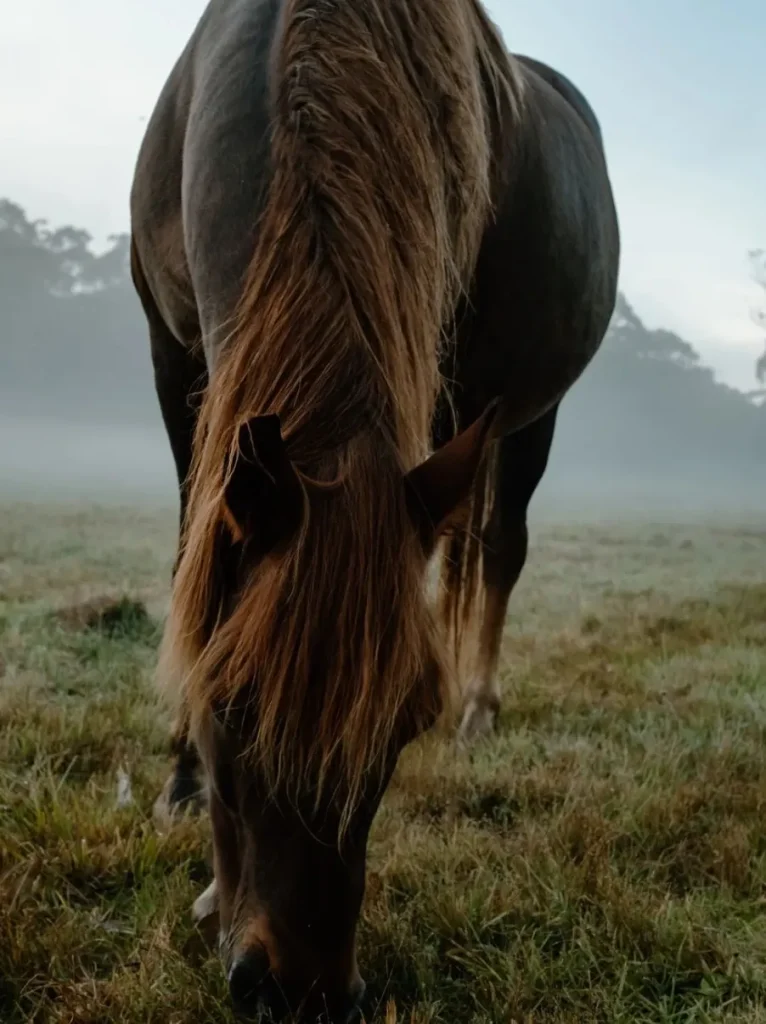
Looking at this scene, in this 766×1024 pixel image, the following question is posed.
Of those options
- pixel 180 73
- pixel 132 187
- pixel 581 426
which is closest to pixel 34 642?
pixel 132 187

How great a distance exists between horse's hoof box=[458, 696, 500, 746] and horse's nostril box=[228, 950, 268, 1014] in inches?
57.6

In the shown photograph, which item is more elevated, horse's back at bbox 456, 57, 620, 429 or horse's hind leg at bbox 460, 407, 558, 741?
horse's back at bbox 456, 57, 620, 429

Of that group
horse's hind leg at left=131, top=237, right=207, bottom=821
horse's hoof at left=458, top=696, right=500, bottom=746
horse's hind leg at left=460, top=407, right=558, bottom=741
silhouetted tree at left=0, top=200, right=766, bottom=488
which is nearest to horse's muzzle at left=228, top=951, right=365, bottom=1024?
horse's hind leg at left=131, top=237, right=207, bottom=821

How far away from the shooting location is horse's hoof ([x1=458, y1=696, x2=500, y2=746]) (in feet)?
8.16

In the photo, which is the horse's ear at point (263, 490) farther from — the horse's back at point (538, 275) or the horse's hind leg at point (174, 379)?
the horse's hind leg at point (174, 379)

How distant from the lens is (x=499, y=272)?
1.89 metres

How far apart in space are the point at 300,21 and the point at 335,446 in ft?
2.29

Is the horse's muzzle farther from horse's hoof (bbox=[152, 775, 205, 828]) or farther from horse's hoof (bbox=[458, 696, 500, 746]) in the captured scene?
horse's hoof (bbox=[458, 696, 500, 746])

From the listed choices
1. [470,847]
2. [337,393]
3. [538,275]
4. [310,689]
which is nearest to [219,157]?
[337,393]

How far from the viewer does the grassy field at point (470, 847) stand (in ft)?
4.17

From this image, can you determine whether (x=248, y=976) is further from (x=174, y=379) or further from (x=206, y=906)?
(x=174, y=379)

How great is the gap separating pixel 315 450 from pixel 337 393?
2.8 inches

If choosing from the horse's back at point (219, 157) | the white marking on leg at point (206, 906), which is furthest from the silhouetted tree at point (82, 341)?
the white marking on leg at point (206, 906)

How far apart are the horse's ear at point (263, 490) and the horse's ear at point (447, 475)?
0.15 m
